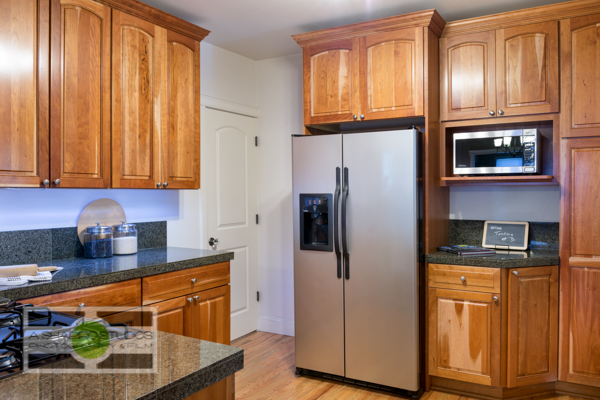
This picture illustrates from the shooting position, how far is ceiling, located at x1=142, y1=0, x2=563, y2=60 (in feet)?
9.60

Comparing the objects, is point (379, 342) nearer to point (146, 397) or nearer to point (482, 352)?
point (482, 352)

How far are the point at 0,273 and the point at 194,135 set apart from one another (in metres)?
1.40

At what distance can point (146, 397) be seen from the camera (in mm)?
852

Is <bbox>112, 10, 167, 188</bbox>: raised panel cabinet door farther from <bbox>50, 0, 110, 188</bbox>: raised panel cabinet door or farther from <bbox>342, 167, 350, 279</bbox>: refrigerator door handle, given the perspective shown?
<bbox>342, 167, 350, 279</bbox>: refrigerator door handle

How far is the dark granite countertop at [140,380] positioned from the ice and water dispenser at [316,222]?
201 centimetres

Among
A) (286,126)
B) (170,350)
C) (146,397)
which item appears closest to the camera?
(146,397)

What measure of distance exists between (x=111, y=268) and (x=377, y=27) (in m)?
2.21

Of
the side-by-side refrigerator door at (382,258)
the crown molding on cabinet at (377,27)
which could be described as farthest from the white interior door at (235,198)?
the side-by-side refrigerator door at (382,258)

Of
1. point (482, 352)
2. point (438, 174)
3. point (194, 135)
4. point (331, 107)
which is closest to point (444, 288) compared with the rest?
point (482, 352)

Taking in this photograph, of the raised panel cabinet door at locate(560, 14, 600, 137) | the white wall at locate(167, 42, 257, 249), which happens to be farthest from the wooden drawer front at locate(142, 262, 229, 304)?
the raised panel cabinet door at locate(560, 14, 600, 137)

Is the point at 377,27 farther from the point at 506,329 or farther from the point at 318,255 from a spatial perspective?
the point at 506,329

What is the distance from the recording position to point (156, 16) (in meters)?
2.76

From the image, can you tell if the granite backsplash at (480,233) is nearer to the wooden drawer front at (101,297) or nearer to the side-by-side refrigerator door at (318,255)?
the side-by-side refrigerator door at (318,255)

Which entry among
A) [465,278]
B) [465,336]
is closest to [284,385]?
[465,336]
